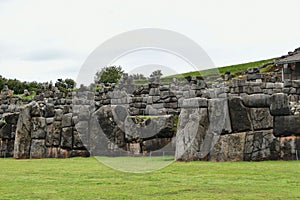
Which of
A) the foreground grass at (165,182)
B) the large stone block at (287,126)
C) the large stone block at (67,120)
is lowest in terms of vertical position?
the foreground grass at (165,182)

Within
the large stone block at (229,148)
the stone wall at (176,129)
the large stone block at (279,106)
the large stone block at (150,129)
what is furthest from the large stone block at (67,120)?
the large stone block at (279,106)

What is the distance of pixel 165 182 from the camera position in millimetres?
11969

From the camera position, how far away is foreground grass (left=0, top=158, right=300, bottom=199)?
10.1m

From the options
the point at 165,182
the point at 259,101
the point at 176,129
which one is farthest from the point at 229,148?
the point at 165,182

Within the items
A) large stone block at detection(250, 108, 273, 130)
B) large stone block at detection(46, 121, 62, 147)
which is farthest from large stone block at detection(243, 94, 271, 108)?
large stone block at detection(46, 121, 62, 147)

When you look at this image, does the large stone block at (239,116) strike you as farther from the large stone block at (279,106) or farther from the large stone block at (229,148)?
the large stone block at (279,106)

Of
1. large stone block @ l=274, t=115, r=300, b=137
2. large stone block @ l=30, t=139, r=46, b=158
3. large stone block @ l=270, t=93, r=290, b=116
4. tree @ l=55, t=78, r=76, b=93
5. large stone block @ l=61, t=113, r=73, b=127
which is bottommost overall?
large stone block @ l=30, t=139, r=46, b=158

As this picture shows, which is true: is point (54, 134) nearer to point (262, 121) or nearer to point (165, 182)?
point (262, 121)

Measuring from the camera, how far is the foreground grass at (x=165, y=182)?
33.1ft

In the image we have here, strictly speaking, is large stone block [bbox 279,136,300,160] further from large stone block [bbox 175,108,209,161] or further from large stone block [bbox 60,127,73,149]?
large stone block [bbox 60,127,73,149]

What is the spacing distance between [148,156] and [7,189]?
902cm

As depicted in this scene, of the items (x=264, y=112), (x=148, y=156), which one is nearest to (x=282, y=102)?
(x=264, y=112)

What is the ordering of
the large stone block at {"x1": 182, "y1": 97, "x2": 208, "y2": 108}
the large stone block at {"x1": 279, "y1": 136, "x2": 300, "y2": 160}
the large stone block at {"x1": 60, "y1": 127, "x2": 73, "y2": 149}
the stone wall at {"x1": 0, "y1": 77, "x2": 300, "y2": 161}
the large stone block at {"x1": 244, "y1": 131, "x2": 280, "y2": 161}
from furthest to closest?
1. the large stone block at {"x1": 60, "y1": 127, "x2": 73, "y2": 149}
2. the large stone block at {"x1": 182, "y1": 97, "x2": 208, "y2": 108}
3. the stone wall at {"x1": 0, "y1": 77, "x2": 300, "y2": 161}
4. the large stone block at {"x1": 244, "y1": 131, "x2": 280, "y2": 161}
5. the large stone block at {"x1": 279, "y1": 136, "x2": 300, "y2": 160}

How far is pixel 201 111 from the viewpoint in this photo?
17.5 m
